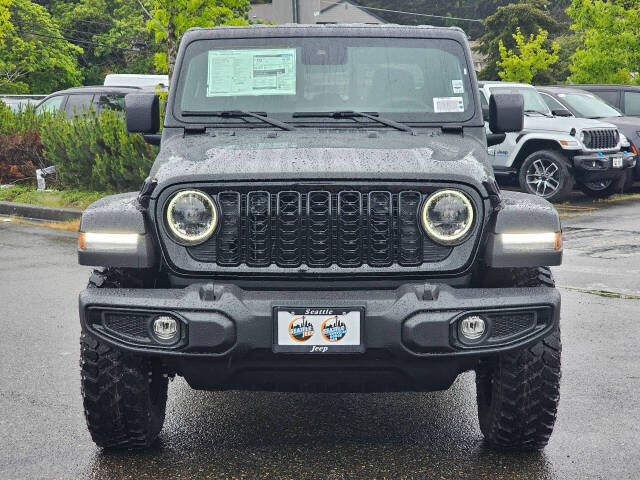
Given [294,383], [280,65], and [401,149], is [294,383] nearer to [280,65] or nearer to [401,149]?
[401,149]

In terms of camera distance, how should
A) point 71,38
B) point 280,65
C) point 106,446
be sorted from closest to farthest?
point 106,446
point 280,65
point 71,38

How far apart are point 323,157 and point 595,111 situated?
1403cm

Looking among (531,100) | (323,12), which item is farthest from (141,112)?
(323,12)

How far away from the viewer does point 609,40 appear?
23.6 m

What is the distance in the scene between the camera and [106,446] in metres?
4.39

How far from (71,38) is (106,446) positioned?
2287 inches

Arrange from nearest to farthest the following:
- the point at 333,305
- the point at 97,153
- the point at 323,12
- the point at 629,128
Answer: the point at 333,305
the point at 97,153
the point at 629,128
the point at 323,12

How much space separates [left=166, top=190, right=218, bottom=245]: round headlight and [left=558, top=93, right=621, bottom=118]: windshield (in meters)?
13.8

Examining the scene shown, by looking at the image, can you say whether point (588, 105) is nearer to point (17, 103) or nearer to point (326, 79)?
point (326, 79)

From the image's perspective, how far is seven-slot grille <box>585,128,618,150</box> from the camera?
1552 centimetres

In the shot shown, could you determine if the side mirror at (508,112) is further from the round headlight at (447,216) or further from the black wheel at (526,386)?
the round headlight at (447,216)

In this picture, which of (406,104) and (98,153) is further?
(98,153)

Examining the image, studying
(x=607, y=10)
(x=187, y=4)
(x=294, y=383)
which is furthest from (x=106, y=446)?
(x=607, y=10)

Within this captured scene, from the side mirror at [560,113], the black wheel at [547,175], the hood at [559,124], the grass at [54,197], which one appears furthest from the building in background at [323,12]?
the grass at [54,197]
